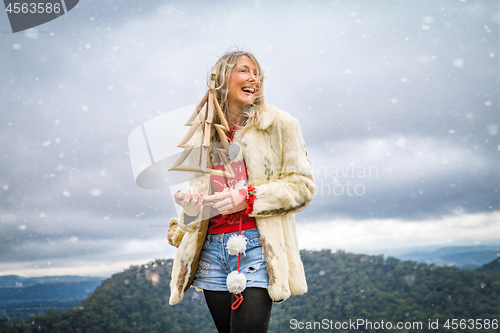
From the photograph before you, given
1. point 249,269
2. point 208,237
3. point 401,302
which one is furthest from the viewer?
point 401,302

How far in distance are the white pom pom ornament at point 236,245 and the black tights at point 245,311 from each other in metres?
0.16

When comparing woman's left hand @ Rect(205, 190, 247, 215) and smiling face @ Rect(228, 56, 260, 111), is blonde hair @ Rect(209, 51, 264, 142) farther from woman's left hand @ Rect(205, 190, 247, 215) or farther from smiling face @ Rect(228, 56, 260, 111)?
woman's left hand @ Rect(205, 190, 247, 215)

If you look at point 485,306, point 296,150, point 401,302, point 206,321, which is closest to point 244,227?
point 296,150

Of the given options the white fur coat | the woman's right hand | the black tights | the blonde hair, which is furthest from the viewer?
the blonde hair

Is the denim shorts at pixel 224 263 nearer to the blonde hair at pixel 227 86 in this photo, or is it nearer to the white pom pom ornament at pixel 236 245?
the white pom pom ornament at pixel 236 245

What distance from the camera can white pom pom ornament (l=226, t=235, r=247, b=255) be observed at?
4.89ft

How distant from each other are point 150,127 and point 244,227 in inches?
23.2

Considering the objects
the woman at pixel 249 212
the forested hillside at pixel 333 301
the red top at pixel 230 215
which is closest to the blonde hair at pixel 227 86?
the woman at pixel 249 212

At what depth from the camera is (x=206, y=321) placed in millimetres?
7555

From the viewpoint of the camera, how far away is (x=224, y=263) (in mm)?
1559

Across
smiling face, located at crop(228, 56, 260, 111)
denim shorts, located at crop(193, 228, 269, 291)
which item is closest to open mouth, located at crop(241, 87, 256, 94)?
smiling face, located at crop(228, 56, 260, 111)

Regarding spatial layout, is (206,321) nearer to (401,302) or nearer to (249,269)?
(401,302)

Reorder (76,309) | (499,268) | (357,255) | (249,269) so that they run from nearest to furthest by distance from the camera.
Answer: (249,269) < (76,309) < (357,255) < (499,268)

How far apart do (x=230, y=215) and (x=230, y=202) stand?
0.13 m
